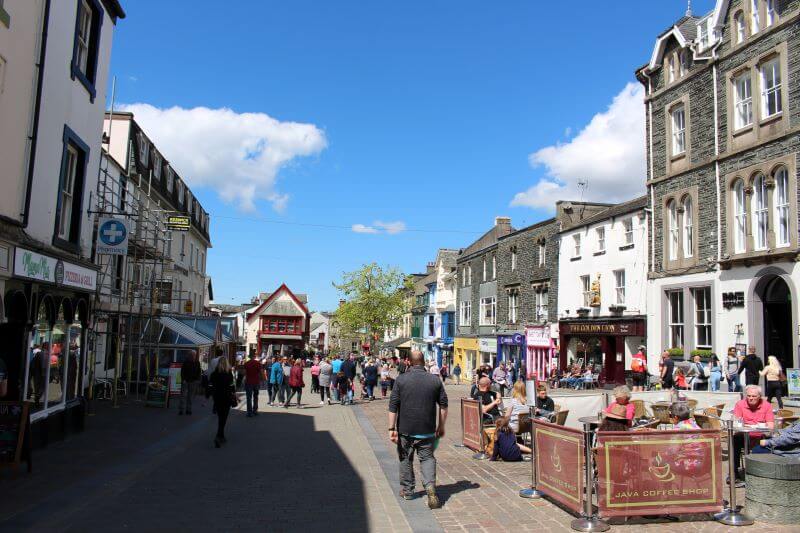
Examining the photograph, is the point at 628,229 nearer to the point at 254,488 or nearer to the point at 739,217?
the point at 739,217

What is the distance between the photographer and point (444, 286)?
2229 inches

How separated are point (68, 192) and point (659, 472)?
1131cm

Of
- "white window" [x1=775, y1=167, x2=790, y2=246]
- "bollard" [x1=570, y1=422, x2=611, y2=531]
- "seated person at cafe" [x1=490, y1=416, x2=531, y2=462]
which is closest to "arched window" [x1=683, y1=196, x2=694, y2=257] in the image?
"white window" [x1=775, y1=167, x2=790, y2=246]

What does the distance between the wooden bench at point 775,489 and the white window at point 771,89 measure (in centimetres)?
1408

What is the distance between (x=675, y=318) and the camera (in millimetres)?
22188

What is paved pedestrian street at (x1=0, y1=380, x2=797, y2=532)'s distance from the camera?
6598 millimetres

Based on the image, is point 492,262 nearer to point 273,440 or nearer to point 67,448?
point 273,440

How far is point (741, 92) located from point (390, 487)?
17030mm

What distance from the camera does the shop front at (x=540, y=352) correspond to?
31922mm

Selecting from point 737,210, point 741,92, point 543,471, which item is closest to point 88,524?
point 543,471

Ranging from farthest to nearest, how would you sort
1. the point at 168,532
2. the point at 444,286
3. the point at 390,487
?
the point at 444,286 → the point at 390,487 → the point at 168,532

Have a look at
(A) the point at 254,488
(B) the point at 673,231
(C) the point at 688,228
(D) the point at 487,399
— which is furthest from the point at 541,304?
(A) the point at 254,488

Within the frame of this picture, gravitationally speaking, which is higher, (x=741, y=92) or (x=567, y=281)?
(x=741, y=92)

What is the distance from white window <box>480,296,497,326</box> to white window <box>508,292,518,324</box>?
2.35m
